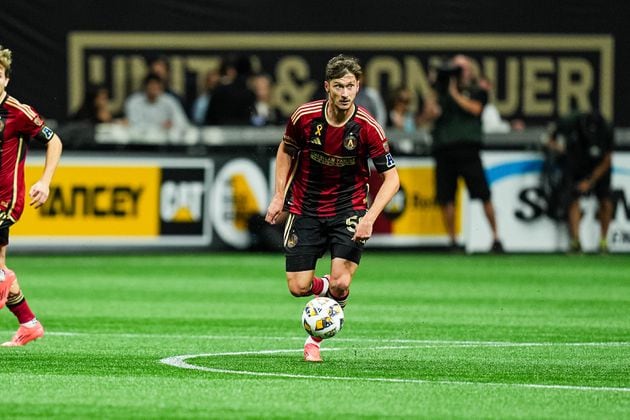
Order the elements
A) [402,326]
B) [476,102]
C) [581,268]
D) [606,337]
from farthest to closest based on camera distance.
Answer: [476,102] < [581,268] < [402,326] < [606,337]

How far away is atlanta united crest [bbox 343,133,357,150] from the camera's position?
10.4 metres

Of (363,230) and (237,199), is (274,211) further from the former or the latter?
(237,199)

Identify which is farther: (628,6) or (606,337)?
(628,6)

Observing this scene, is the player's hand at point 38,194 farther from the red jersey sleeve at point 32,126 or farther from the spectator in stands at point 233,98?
the spectator in stands at point 233,98

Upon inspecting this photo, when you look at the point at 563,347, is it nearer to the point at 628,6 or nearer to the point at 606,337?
the point at 606,337

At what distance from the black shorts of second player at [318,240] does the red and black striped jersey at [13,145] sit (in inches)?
67.9

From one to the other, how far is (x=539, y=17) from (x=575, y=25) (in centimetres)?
54

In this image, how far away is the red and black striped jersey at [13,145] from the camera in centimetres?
1053

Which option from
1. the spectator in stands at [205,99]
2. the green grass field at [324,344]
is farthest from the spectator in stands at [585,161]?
the spectator in stands at [205,99]

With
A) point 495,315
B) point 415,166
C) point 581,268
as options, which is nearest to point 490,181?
point 415,166

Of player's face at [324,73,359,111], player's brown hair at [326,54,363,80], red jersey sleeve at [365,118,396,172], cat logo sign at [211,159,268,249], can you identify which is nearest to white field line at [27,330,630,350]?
red jersey sleeve at [365,118,396,172]

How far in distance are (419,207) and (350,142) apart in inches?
430

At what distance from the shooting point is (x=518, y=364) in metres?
10.1

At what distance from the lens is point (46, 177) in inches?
407
